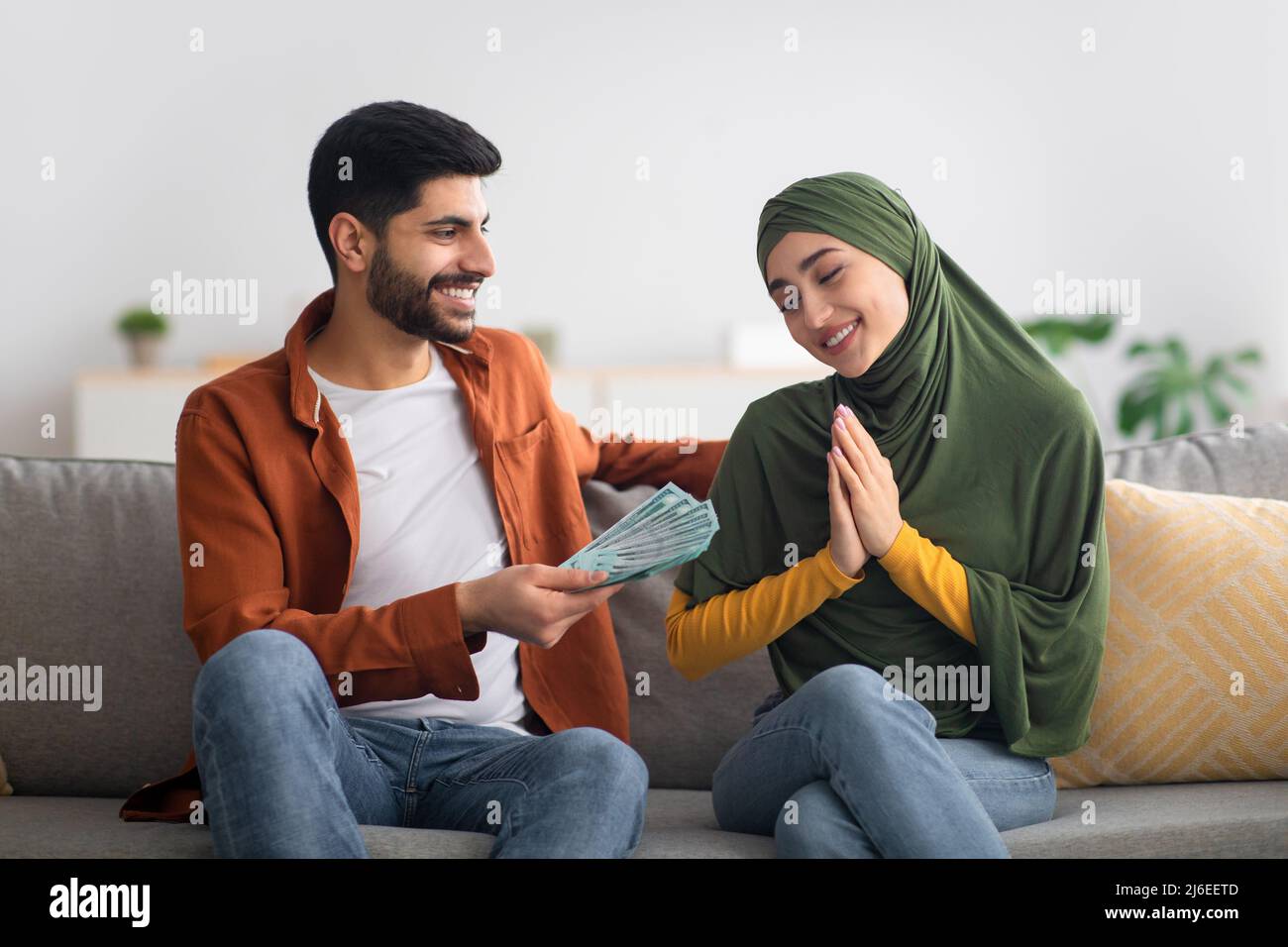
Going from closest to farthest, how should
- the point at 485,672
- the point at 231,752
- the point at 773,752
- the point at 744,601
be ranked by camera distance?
the point at 231,752
the point at 773,752
the point at 744,601
the point at 485,672

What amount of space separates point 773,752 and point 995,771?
27 centimetres

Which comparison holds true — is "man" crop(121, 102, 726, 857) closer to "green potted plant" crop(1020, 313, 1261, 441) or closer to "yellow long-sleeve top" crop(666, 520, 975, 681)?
"yellow long-sleeve top" crop(666, 520, 975, 681)

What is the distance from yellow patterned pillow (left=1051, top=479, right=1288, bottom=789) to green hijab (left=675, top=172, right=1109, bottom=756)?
0.65 feet

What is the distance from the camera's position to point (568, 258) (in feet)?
17.8

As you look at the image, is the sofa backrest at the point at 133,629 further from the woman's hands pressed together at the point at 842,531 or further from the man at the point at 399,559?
the woman's hands pressed together at the point at 842,531

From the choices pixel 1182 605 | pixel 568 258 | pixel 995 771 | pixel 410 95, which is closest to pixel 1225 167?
pixel 568 258

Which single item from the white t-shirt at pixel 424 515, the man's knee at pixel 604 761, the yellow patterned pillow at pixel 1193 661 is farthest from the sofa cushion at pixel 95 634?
the yellow patterned pillow at pixel 1193 661

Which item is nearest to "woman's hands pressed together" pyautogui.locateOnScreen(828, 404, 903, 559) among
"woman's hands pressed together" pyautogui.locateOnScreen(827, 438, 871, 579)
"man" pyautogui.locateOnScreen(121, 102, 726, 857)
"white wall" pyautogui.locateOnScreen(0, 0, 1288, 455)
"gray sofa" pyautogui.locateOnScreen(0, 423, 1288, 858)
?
"woman's hands pressed together" pyautogui.locateOnScreen(827, 438, 871, 579)

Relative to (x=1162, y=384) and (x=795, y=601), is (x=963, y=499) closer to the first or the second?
(x=795, y=601)

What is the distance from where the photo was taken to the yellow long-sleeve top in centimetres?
153

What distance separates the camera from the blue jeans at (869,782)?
134 cm

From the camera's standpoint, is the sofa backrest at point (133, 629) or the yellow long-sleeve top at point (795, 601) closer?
the yellow long-sleeve top at point (795, 601)

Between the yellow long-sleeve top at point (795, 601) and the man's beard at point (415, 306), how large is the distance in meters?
0.53

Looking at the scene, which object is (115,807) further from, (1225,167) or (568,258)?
(1225,167)
